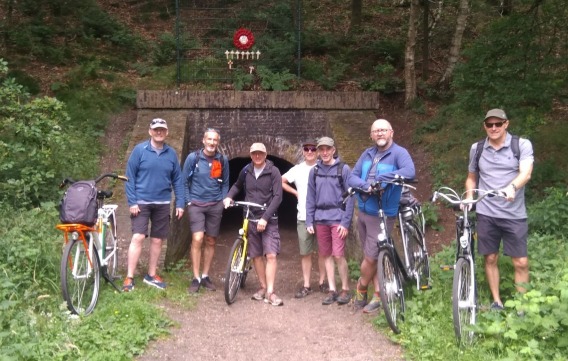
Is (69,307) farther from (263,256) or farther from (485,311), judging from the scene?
(485,311)

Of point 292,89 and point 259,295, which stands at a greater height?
point 292,89

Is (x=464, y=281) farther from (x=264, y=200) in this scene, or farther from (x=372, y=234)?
(x=264, y=200)

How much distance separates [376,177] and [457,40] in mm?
8528

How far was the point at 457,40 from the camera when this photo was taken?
13055mm

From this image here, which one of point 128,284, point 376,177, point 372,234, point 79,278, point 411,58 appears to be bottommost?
point 128,284

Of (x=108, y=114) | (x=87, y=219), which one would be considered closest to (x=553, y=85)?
(x=87, y=219)

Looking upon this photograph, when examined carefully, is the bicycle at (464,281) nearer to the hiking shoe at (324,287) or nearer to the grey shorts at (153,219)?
the hiking shoe at (324,287)

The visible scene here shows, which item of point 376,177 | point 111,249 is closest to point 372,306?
point 376,177

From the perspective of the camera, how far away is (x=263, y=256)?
6953 millimetres

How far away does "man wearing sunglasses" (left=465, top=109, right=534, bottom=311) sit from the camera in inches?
198

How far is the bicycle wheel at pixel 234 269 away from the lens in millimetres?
6566

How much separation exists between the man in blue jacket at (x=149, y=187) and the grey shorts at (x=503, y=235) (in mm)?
3252

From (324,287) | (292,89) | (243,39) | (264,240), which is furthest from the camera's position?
(243,39)

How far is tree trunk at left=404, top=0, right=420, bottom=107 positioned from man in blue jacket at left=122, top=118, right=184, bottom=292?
7.66 metres
